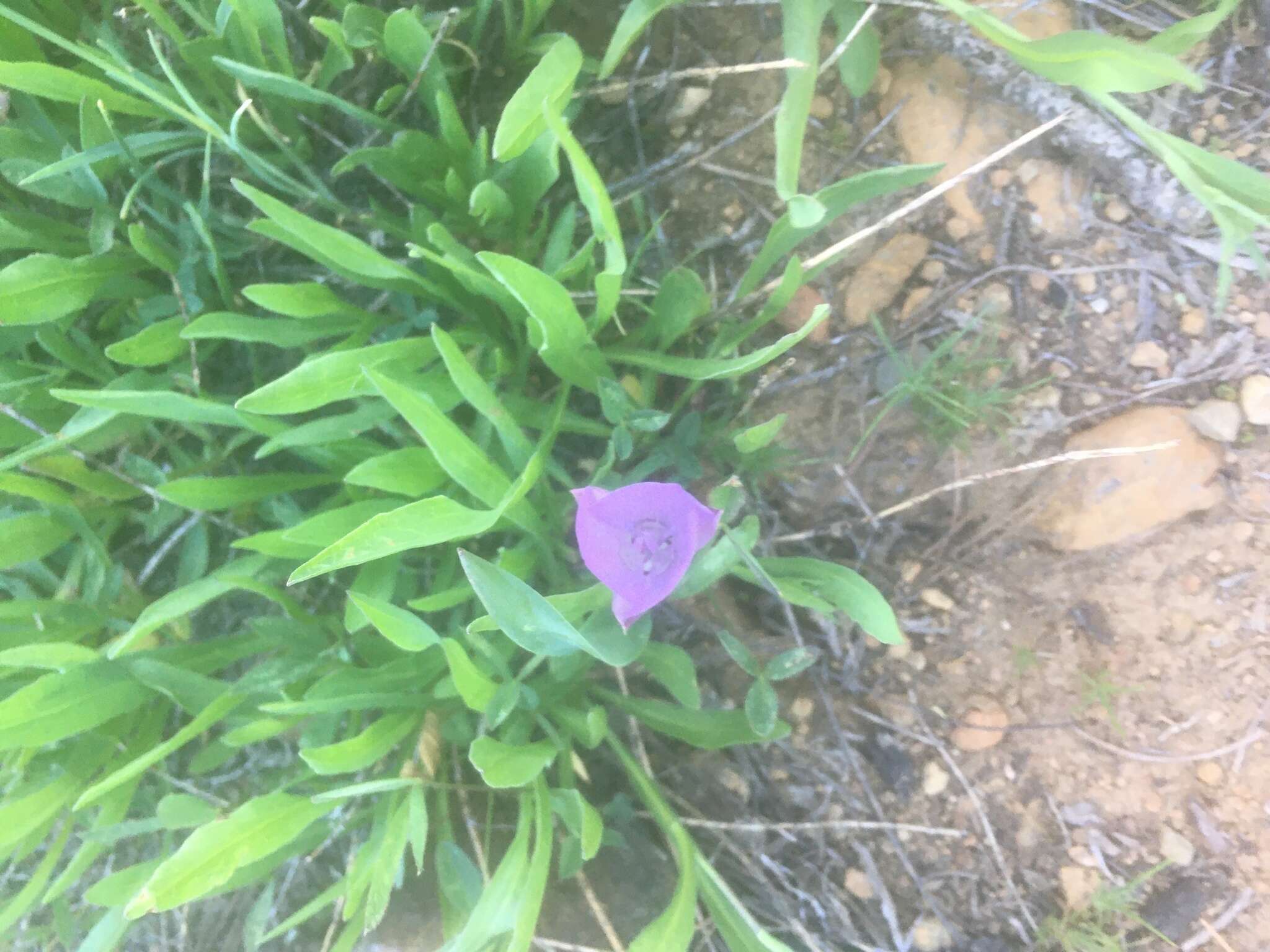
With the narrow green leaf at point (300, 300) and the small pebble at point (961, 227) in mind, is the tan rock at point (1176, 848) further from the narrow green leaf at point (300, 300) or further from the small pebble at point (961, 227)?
the narrow green leaf at point (300, 300)

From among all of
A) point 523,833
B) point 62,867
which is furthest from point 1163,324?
point 62,867

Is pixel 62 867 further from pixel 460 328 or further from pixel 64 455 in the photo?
pixel 460 328

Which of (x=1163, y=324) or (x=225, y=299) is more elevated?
(x=225, y=299)

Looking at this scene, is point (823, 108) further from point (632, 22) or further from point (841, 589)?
point (841, 589)

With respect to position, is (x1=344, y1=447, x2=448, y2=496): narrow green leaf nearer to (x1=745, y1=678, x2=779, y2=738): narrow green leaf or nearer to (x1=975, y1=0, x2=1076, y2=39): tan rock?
(x1=745, y1=678, x2=779, y2=738): narrow green leaf

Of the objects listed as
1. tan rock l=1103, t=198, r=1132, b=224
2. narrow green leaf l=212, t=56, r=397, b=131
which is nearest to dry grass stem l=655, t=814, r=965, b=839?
tan rock l=1103, t=198, r=1132, b=224

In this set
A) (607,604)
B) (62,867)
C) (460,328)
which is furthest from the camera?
(62,867)

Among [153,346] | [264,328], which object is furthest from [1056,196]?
[153,346]
